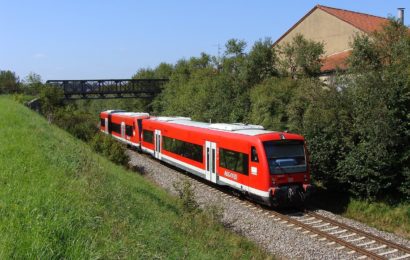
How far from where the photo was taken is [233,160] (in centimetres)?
1627

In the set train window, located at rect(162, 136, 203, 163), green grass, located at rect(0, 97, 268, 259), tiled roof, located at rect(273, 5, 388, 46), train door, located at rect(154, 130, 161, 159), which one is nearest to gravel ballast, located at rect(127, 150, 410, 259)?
green grass, located at rect(0, 97, 268, 259)

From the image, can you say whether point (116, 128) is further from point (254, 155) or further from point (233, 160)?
point (254, 155)

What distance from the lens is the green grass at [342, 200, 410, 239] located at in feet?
47.3

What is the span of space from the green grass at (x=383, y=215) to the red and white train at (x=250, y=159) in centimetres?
216

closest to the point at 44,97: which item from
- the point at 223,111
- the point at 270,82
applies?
the point at 223,111

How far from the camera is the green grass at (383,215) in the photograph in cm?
1441

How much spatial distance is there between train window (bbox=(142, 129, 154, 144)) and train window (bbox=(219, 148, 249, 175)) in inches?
392

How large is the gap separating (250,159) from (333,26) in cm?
2500

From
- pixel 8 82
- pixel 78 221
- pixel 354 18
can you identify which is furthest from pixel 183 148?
pixel 8 82

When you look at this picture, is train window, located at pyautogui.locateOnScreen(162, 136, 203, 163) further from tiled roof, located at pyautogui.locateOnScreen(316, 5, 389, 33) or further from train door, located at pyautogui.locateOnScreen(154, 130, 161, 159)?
tiled roof, located at pyautogui.locateOnScreen(316, 5, 389, 33)

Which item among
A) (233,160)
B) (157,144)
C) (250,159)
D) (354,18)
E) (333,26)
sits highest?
(354,18)

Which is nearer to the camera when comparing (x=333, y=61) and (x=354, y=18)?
(x=333, y=61)

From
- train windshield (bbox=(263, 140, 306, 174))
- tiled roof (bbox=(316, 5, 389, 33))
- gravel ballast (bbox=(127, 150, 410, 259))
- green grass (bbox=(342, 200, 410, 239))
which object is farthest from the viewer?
tiled roof (bbox=(316, 5, 389, 33))

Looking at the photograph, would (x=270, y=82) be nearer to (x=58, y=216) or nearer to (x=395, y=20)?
(x=395, y=20)
